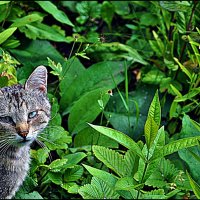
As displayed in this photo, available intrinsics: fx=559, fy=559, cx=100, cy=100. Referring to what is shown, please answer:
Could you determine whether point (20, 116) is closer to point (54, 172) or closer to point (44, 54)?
point (54, 172)

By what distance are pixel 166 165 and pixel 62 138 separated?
610 millimetres

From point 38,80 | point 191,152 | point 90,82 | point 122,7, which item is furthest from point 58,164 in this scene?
point 122,7

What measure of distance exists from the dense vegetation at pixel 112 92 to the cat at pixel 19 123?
0.39 feet

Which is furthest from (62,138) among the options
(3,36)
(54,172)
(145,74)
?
(145,74)

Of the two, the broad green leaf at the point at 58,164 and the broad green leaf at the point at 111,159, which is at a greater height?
the broad green leaf at the point at 111,159

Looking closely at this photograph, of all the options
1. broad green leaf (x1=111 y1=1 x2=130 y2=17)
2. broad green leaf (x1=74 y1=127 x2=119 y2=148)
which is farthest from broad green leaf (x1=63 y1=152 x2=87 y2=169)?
broad green leaf (x1=111 y1=1 x2=130 y2=17)

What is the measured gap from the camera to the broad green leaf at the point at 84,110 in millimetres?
3287

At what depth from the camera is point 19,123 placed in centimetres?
267

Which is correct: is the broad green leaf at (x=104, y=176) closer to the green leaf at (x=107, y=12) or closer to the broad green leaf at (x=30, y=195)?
the broad green leaf at (x=30, y=195)

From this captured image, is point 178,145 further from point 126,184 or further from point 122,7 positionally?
point 122,7

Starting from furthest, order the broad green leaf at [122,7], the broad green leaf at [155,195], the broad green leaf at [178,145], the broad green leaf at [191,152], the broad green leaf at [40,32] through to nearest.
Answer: the broad green leaf at [122,7], the broad green leaf at [40,32], the broad green leaf at [191,152], the broad green leaf at [155,195], the broad green leaf at [178,145]

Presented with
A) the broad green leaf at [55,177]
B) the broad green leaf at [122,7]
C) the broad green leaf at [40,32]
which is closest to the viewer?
the broad green leaf at [55,177]

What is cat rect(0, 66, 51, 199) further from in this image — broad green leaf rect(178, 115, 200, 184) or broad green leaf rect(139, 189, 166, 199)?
broad green leaf rect(178, 115, 200, 184)

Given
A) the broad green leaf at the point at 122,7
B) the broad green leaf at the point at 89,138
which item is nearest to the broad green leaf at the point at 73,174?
the broad green leaf at the point at 89,138
